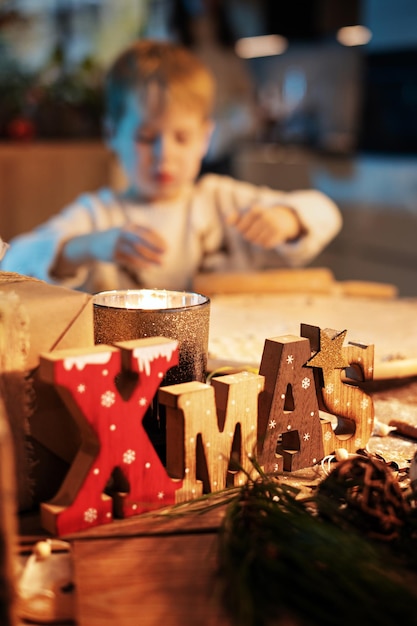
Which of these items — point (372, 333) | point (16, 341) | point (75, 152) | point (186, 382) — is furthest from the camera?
point (75, 152)

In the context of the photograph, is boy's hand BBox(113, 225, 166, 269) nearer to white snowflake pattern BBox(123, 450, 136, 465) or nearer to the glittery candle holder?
Result: the glittery candle holder

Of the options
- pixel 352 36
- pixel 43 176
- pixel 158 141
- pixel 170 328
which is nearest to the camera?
pixel 170 328

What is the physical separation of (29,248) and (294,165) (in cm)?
283

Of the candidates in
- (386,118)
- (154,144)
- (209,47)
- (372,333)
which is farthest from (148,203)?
(209,47)

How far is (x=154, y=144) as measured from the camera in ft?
5.00

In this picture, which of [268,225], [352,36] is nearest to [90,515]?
[268,225]

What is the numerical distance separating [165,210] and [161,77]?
34cm

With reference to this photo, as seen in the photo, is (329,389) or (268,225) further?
(268,225)

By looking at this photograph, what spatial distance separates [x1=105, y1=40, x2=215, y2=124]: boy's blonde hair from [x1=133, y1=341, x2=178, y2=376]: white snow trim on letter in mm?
1097

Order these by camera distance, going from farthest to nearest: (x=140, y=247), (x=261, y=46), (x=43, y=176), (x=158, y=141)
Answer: (x=261, y=46) < (x=43, y=176) < (x=158, y=141) < (x=140, y=247)

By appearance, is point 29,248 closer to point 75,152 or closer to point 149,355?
point 149,355

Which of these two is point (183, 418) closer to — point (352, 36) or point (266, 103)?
point (352, 36)

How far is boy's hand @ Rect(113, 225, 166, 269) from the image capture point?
1161mm

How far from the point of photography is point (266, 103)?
4.99 meters
